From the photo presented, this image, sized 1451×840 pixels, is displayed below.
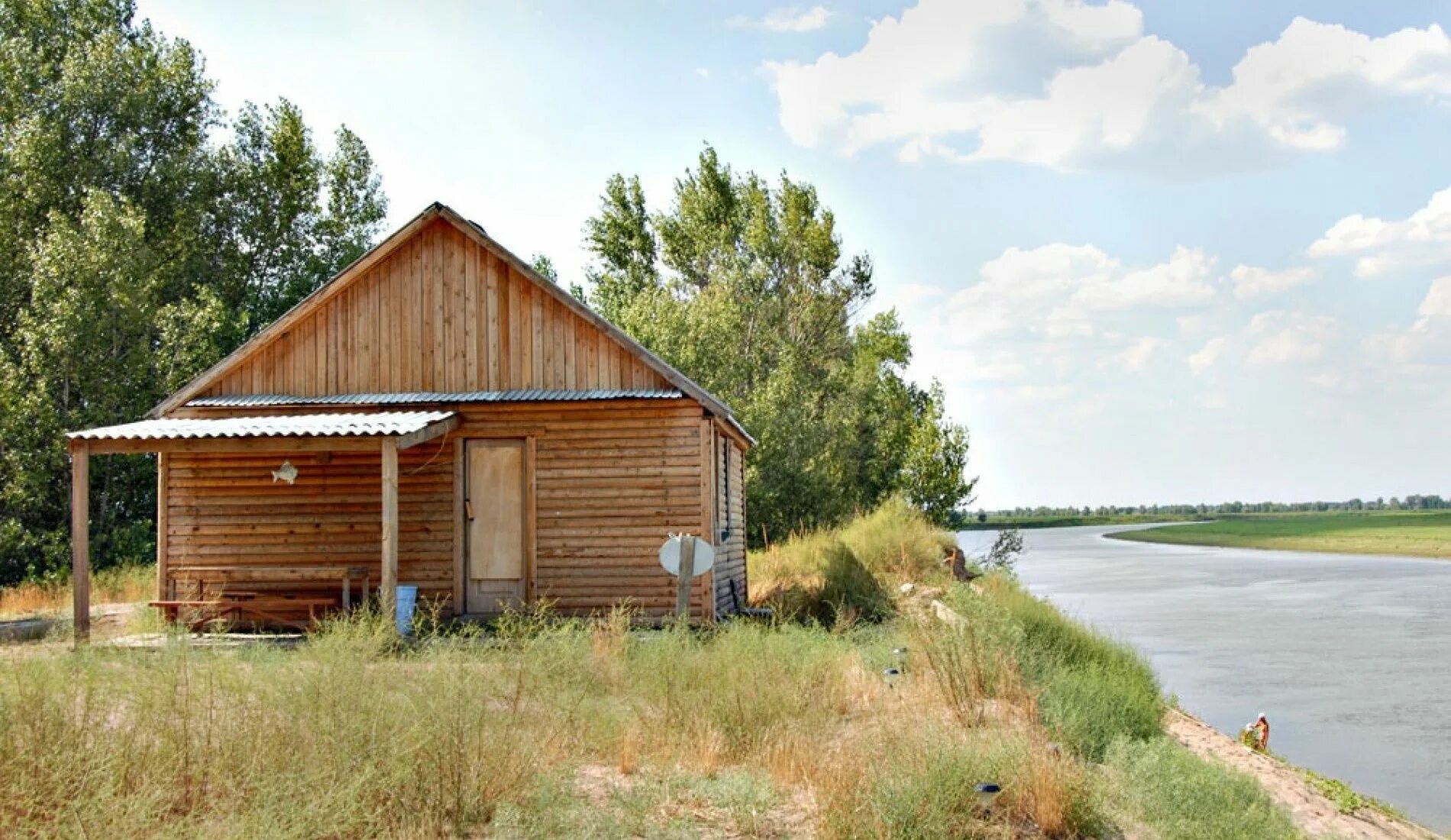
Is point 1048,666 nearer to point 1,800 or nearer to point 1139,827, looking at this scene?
point 1139,827

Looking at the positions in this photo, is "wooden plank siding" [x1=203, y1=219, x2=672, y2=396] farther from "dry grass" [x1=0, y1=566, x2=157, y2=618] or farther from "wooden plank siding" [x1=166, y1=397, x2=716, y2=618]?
"dry grass" [x1=0, y1=566, x2=157, y2=618]

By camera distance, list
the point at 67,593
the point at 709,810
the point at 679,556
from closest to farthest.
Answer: the point at 709,810 < the point at 679,556 < the point at 67,593

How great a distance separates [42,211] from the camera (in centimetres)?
2553

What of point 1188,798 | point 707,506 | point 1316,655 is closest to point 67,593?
point 707,506

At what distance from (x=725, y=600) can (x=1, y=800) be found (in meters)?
11.5

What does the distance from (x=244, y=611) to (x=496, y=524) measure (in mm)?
3282

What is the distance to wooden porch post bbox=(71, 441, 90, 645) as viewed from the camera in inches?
516

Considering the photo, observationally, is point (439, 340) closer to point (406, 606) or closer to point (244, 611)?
point (406, 606)

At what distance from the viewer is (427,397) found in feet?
48.6

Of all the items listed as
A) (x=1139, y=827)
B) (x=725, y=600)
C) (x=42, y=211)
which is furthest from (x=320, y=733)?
(x=42, y=211)

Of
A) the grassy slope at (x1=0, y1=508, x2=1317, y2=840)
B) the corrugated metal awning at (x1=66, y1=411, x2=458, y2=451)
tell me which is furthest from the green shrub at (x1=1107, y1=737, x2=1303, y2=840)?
the corrugated metal awning at (x1=66, y1=411, x2=458, y2=451)

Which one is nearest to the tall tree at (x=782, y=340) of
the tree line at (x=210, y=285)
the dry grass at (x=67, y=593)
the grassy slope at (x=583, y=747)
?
the tree line at (x=210, y=285)

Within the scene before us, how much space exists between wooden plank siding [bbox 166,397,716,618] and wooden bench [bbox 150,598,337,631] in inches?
22.2

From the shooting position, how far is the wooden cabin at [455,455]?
14.7 meters
